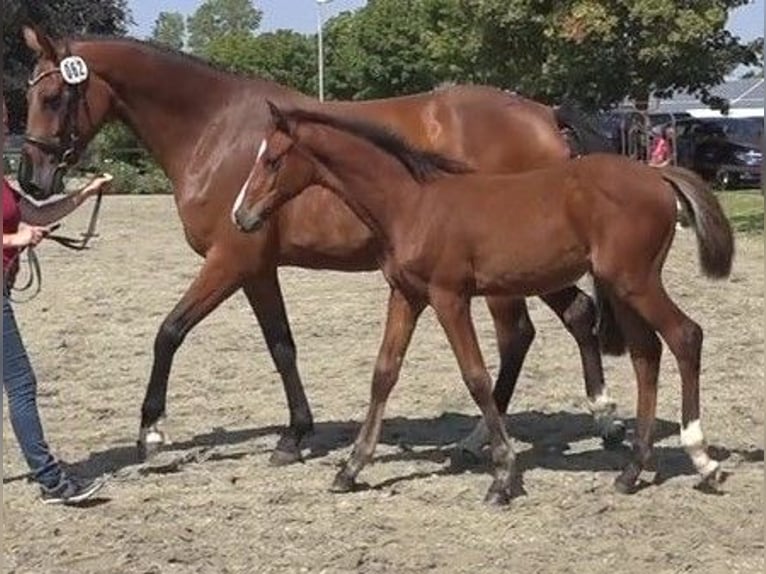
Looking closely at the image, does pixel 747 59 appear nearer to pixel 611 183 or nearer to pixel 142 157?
pixel 142 157

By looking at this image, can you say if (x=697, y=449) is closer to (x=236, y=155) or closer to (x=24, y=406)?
(x=236, y=155)

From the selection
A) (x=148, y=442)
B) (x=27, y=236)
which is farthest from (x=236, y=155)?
(x=148, y=442)

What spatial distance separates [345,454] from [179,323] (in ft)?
3.39

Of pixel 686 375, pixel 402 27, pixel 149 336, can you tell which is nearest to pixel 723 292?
pixel 149 336

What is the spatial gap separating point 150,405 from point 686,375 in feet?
8.04

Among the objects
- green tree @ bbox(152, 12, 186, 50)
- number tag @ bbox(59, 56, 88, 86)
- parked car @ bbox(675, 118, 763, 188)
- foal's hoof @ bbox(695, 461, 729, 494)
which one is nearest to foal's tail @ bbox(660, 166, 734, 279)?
foal's hoof @ bbox(695, 461, 729, 494)

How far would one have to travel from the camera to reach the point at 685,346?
17.3 feet

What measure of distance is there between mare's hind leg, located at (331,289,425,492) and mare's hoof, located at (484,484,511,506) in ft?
1.88

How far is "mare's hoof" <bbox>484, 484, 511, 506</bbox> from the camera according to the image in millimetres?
5284

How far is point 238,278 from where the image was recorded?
19.7 ft

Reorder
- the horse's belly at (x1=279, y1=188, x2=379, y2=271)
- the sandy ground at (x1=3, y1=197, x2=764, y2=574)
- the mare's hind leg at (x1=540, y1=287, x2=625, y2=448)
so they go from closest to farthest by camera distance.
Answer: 1. the sandy ground at (x1=3, y1=197, x2=764, y2=574)
2. the horse's belly at (x1=279, y1=188, x2=379, y2=271)
3. the mare's hind leg at (x1=540, y1=287, x2=625, y2=448)

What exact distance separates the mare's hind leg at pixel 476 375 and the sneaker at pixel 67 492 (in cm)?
160

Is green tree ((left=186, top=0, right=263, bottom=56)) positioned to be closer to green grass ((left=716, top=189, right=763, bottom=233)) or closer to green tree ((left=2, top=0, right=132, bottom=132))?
green tree ((left=2, top=0, right=132, bottom=132))

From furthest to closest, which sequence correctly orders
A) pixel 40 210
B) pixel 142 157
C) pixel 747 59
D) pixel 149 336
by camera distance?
pixel 142 157 → pixel 747 59 → pixel 149 336 → pixel 40 210
